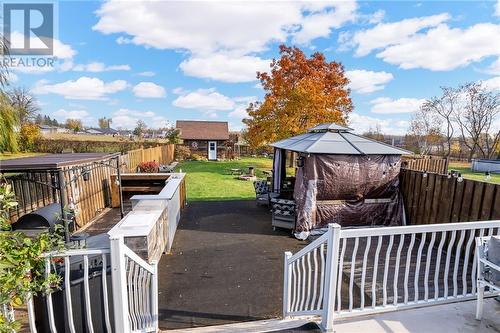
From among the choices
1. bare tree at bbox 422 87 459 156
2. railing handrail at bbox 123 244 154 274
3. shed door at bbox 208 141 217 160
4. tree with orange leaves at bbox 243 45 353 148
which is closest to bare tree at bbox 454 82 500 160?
bare tree at bbox 422 87 459 156

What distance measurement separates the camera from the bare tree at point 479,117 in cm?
2496

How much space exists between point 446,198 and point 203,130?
956 inches

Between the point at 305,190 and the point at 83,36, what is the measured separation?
9210mm

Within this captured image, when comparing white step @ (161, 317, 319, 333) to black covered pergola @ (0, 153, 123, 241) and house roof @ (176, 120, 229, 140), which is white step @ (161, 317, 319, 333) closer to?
black covered pergola @ (0, 153, 123, 241)

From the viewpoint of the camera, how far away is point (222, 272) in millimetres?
4457

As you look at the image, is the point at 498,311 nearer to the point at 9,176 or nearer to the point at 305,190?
the point at 305,190

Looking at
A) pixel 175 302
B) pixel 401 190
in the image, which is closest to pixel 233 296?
pixel 175 302

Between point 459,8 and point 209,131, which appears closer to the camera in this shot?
point 459,8

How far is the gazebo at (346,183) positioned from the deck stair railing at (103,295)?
4.21 m

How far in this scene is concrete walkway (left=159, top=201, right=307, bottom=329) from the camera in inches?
134

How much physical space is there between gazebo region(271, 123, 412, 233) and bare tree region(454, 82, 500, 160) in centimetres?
2686

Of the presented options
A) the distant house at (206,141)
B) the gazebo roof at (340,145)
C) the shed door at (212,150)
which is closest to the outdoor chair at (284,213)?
the gazebo roof at (340,145)

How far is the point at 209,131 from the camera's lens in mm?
27422

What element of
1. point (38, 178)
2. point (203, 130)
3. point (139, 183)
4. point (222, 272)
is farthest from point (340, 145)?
point (203, 130)
